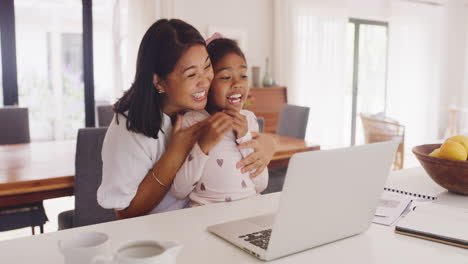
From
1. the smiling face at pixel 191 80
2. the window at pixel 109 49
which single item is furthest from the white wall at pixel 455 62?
the smiling face at pixel 191 80

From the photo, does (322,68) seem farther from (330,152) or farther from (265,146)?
(330,152)

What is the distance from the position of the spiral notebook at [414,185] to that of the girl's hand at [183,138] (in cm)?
69

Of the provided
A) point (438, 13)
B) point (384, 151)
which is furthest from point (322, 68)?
point (384, 151)

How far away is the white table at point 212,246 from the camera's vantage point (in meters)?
0.91

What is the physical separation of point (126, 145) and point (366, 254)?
0.77 m

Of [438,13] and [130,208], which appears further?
[438,13]

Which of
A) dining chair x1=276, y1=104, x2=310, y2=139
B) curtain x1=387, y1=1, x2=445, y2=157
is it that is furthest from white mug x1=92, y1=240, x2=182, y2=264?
curtain x1=387, y1=1, x2=445, y2=157

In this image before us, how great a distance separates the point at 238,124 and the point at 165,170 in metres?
0.27

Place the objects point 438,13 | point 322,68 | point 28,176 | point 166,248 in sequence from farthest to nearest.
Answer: point 438,13 → point 322,68 → point 28,176 → point 166,248

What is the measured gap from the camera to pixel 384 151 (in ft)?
3.23

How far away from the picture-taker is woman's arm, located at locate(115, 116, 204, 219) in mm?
1347

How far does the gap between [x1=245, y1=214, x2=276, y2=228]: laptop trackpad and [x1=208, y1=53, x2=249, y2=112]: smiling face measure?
0.43 m

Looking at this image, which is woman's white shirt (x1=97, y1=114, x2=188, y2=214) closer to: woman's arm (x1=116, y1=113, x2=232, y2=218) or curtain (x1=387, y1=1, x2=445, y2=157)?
woman's arm (x1=116, y1=113, x2=232, y2=218)

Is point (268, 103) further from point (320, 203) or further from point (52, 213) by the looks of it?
point (320, 203)
